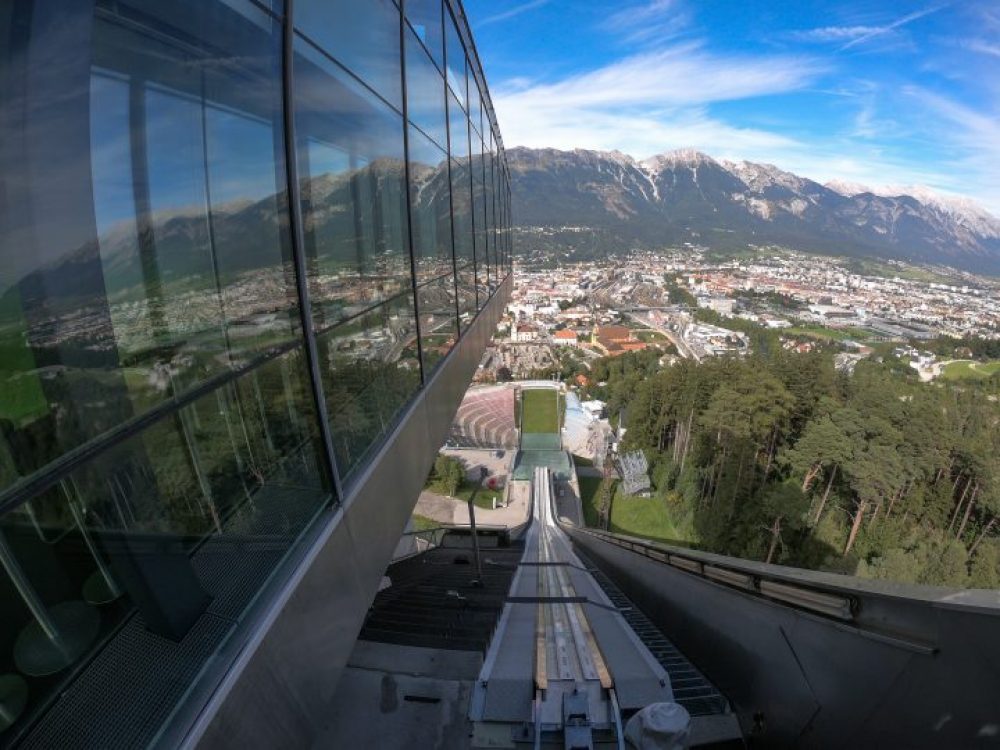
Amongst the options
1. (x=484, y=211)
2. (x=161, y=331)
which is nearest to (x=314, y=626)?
(x=161, y=331)

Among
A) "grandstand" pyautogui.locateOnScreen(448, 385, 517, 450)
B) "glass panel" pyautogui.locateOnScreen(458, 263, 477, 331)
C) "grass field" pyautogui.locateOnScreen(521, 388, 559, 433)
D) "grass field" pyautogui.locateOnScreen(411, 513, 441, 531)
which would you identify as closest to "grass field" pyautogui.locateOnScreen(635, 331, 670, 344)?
"grass field" pyautogui.locateOnScreen(521, 388, 559, 433)

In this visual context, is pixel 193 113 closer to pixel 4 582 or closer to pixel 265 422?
pixel 265 422

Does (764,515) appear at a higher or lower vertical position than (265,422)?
lower

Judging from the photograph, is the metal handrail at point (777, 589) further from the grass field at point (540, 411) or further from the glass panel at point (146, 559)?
the grass field at point (540, 411)

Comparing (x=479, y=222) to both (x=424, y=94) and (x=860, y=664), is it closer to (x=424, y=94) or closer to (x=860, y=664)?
(x=424, y=94)

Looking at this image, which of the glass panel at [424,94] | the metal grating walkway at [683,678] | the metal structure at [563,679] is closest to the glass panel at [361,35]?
the glass panel at [424,94]

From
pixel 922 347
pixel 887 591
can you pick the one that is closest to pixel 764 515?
pixel 887 591
